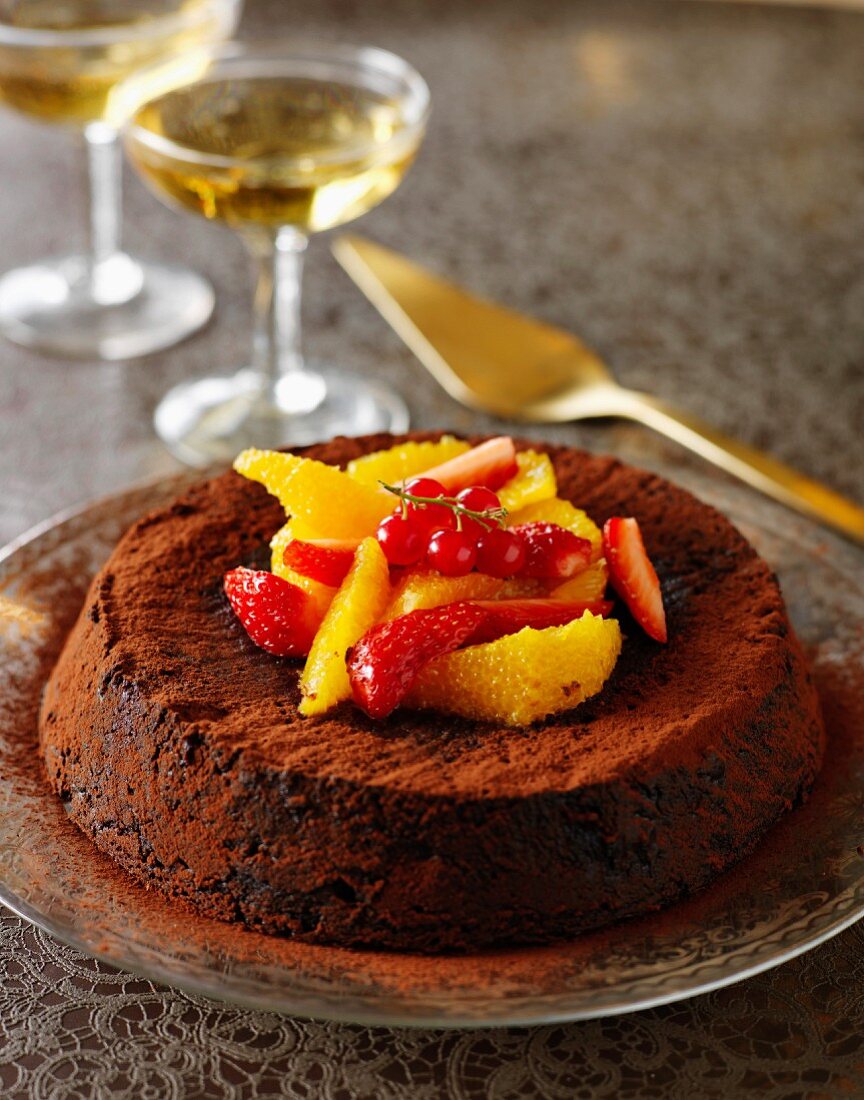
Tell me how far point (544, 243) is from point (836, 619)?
1766 mm

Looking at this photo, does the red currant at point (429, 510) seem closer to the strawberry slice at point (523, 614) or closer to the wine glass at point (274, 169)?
the strawberry slice at point (523, 614)

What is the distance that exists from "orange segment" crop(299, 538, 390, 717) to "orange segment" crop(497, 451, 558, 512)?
234 millimetres

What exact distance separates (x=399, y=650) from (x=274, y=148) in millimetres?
1376

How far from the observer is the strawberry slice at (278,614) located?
1.76 m

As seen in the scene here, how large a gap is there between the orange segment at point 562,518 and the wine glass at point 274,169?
2.93 feet

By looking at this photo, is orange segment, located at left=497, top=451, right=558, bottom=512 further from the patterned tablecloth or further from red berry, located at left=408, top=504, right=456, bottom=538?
the patterned tablecloth

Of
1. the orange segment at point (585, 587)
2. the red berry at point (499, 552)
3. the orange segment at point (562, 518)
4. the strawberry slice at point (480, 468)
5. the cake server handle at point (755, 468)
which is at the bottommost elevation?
the cake server handle at point (755, 468)

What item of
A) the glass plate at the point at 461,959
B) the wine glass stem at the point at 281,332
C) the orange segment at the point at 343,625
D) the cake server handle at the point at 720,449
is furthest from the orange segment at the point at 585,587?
the wine glass stem at the point at 281,332

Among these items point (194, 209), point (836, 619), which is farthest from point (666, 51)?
point (836, 619)

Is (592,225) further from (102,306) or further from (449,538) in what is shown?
(449,538)

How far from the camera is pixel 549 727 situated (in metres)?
1.69

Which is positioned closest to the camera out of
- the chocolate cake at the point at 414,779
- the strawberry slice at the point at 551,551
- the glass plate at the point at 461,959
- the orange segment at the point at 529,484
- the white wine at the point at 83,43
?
the glass plate at the point at 461,959

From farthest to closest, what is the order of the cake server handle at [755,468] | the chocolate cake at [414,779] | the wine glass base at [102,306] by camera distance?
1. the wine glass base at [102,306]
2. the cake server handle at [755,468]
3. the chocolate cake at [414,779]

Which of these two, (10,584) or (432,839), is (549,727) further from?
(10,584)
